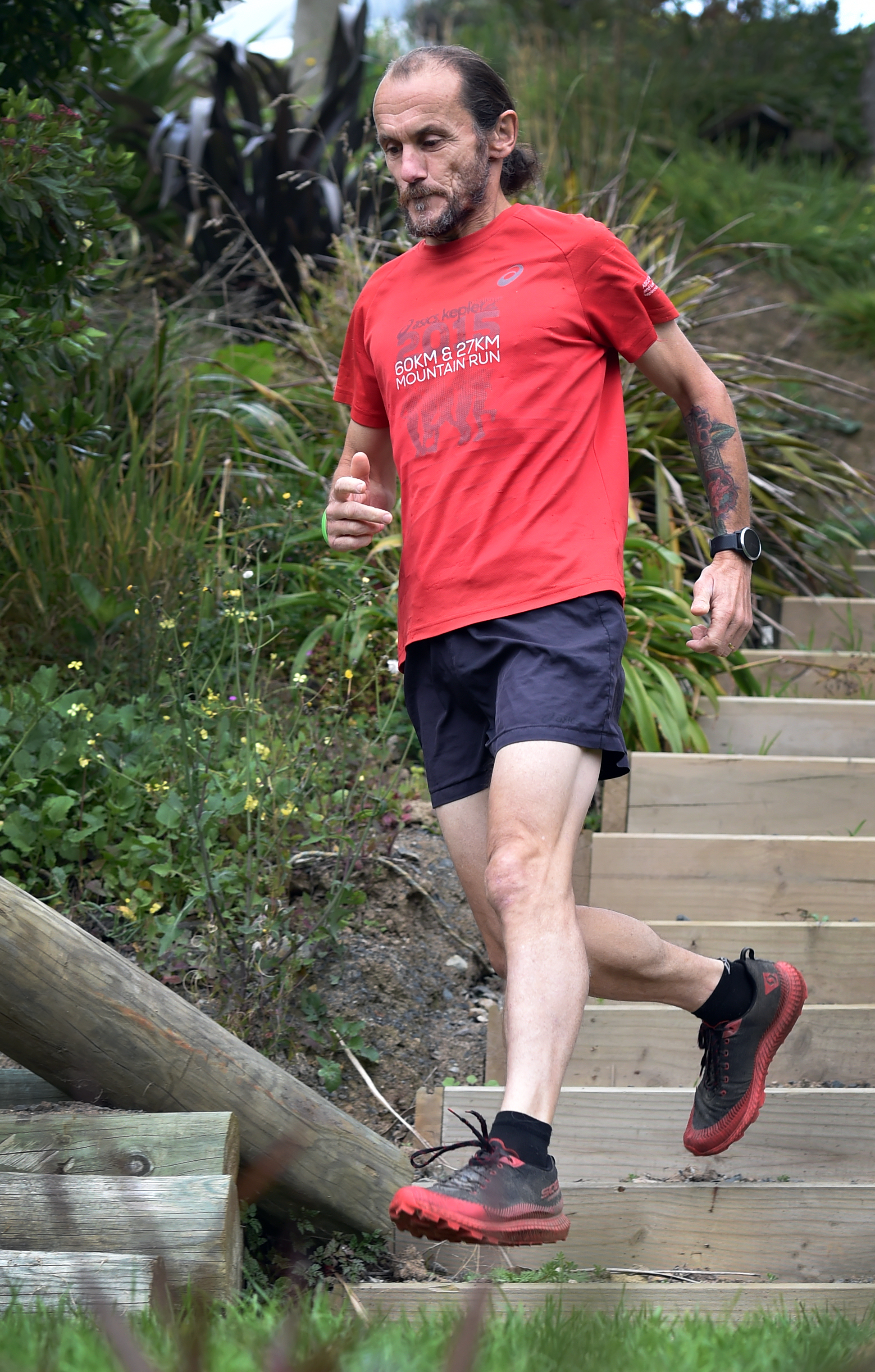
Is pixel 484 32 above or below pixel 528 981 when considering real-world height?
above

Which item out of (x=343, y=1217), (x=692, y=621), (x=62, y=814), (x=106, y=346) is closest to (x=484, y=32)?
(x=106, y=346)

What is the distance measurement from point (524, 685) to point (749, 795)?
1.95m

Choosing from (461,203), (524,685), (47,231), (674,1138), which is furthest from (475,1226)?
(47,231)

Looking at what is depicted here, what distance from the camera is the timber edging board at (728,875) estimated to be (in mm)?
3412

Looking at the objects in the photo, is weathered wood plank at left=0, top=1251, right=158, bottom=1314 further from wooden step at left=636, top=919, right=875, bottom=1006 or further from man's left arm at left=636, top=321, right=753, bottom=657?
wooden step at left=636, top=919, right=875, bottom=1006

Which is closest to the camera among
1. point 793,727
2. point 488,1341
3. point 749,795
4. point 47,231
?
point 488,1341

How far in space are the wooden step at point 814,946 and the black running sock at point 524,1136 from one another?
1.45 m

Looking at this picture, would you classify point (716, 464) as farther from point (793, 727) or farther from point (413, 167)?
point (793, 727)

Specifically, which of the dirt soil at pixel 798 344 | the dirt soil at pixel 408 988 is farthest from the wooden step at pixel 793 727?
the dirt soil at pixel 798 344

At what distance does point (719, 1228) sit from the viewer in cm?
239

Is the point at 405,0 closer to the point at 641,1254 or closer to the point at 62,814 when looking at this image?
the point at 62,814

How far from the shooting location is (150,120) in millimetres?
7711

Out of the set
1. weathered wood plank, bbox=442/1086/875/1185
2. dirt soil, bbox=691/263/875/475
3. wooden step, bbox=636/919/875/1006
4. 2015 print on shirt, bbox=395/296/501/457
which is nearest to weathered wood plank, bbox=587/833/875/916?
wooden step, bbox=636/919/875/1006

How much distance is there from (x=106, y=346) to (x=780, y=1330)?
14.4 ft
